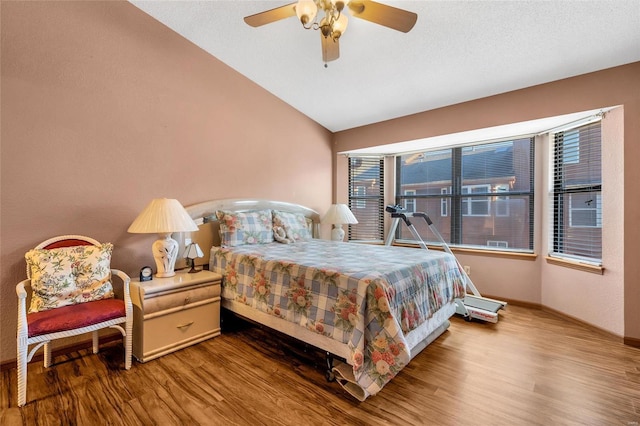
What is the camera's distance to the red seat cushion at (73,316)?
5.82ft

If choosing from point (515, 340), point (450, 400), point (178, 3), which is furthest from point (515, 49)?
point (178, 3)

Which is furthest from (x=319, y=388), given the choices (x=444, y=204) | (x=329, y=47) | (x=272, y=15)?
(x=444, y=204)

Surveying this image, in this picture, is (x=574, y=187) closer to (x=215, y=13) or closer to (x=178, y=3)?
(x=215, y=13)

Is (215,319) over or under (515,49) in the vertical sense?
under

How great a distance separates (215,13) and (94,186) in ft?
6.35

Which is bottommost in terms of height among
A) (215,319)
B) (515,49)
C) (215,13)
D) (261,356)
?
(261,356)

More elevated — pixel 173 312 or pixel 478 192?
pixel 478 192

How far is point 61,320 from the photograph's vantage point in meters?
1.82

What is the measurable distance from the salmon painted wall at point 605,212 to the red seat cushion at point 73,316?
386 cm

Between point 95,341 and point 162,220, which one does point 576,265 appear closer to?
point 162,220

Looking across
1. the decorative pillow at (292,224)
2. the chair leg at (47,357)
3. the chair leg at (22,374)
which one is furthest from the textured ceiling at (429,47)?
the chair leg at (47,357)

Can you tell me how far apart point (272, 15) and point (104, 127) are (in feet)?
5.97

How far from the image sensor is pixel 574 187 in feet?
10.3

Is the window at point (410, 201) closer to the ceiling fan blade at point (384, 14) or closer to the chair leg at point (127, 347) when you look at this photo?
A: the ceiling fan blade at point (384, 14)
